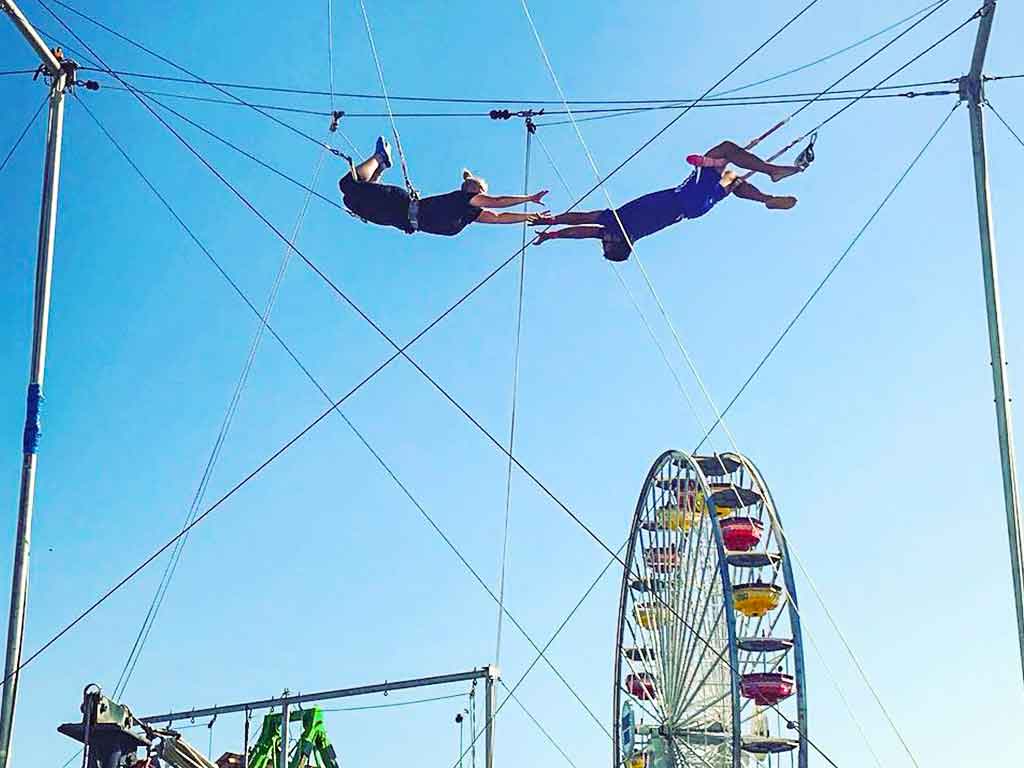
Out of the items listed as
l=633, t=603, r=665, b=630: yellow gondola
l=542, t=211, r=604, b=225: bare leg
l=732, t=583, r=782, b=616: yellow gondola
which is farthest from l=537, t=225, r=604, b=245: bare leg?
l=633, t=603, r=665, b=630: yellow gondola

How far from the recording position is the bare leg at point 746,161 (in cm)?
1617

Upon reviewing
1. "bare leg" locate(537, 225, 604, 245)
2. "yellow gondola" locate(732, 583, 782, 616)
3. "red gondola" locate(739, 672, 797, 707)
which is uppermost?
"bare leg" locate(537, 225, 604, 245)

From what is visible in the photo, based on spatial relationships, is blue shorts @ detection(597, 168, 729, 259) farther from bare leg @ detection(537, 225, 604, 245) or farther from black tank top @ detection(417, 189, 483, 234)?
black tank top @ detection(417, 189, 483, 234)

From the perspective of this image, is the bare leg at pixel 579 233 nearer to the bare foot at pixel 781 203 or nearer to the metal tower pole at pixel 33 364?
the bare foot at pixel 781 203

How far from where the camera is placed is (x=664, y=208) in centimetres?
1722

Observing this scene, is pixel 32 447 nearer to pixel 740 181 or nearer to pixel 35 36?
pixel 35 36

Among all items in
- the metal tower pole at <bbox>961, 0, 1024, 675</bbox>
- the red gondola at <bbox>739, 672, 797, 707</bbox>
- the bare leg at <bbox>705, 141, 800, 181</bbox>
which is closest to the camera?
the metal tower pole at <bbox>961, 0, 1024, 675</bbox>

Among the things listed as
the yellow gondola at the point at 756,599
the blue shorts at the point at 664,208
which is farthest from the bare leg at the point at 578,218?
the yellow gondola at the point at 756,599

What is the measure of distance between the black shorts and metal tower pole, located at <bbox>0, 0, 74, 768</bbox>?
9.66ft

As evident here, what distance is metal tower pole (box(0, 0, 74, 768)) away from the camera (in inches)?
553

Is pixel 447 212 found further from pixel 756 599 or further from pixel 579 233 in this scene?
Result: pixel 756 599

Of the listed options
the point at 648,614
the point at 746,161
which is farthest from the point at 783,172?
the point at 648,614

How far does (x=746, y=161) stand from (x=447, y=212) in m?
3.16

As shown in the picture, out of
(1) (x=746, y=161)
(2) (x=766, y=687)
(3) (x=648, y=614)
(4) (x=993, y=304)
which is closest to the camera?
(4) (x=993, y=304)
